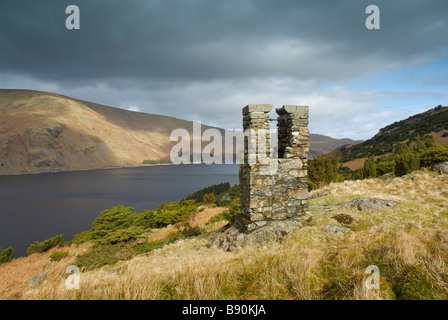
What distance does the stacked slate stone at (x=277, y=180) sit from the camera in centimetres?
815

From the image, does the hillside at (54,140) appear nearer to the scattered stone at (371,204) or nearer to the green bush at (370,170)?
the green bush at (370,170)

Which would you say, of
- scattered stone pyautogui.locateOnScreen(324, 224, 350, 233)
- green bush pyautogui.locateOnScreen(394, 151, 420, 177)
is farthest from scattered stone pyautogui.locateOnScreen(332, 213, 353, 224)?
green bush pyautogui.locateOnScreen(394, 151, 420, 177)

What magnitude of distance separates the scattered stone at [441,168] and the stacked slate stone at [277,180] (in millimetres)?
12581

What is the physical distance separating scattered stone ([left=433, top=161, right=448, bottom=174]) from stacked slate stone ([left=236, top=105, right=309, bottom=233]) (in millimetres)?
12581

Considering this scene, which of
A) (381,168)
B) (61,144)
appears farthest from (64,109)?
(381,168)

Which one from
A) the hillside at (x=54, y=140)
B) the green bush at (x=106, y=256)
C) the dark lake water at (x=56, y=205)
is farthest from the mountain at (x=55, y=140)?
the green bush at (x=106, y=256)

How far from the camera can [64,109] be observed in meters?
176

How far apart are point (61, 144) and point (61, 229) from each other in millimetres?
119076

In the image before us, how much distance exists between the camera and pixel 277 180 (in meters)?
8.39

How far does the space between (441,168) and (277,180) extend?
14106 millimetres

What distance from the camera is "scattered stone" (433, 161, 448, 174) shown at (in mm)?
14589

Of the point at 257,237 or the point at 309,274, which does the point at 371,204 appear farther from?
the point at 309,274
